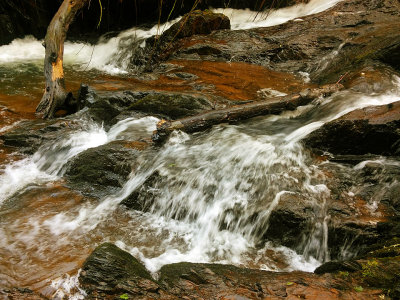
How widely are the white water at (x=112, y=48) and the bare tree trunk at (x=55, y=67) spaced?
276 centimetres

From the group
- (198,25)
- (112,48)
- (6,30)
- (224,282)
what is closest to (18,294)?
(224,282)

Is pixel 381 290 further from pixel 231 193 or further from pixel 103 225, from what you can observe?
pixel 103 225

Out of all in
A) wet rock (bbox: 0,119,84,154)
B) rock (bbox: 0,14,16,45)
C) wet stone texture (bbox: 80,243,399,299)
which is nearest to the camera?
wet stone texture (bbox: 80,243,399,299)

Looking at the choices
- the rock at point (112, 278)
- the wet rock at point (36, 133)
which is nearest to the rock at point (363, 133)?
the rock at point (112, 278)

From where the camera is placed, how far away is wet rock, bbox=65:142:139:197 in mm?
4582

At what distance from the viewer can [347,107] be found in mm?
4980

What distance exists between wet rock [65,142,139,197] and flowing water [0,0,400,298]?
144 millimetres

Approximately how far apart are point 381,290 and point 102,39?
12.6 m

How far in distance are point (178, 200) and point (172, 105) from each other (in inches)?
88.3

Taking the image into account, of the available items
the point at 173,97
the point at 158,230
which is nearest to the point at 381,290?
the point at 158,230

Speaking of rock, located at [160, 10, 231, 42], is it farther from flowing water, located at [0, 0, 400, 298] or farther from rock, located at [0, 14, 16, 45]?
rock, located at [0, 14, 16, 45]

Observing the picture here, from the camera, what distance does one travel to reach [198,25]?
9969mm

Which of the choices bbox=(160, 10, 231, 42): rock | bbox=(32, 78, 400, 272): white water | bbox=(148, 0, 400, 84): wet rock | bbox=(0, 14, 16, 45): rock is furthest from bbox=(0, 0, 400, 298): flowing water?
bbox=(0, 14, 16, 45): rock

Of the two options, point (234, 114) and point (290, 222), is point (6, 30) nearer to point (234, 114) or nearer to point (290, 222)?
point (234, 114)
